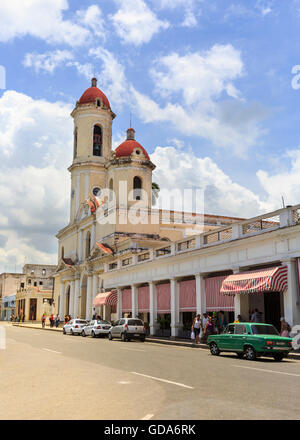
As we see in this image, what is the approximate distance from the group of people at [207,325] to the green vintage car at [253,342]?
5849 mm

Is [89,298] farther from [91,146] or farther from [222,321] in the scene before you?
[222,321]

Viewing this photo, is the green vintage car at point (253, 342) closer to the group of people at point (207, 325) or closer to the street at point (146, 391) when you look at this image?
the street at point (146, 391)

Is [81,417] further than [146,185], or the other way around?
[146,185]

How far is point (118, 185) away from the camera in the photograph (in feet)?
A: 166

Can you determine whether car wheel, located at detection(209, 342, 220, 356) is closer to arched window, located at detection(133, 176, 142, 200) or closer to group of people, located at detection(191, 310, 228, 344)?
group of people, located at detection(191, 310, 228, 344)

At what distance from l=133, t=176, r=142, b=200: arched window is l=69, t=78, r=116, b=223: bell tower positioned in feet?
32.1

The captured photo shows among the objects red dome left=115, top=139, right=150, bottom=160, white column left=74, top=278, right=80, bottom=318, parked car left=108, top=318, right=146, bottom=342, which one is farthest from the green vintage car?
white column left=74, top=278, right=80, bottom=318

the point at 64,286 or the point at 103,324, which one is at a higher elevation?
the point at 64,286

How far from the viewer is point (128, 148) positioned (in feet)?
171

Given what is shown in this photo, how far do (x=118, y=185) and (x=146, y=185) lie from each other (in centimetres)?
314

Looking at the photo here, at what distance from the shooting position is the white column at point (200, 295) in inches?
1049

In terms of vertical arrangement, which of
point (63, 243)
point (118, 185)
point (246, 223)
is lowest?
point (246, 223)
